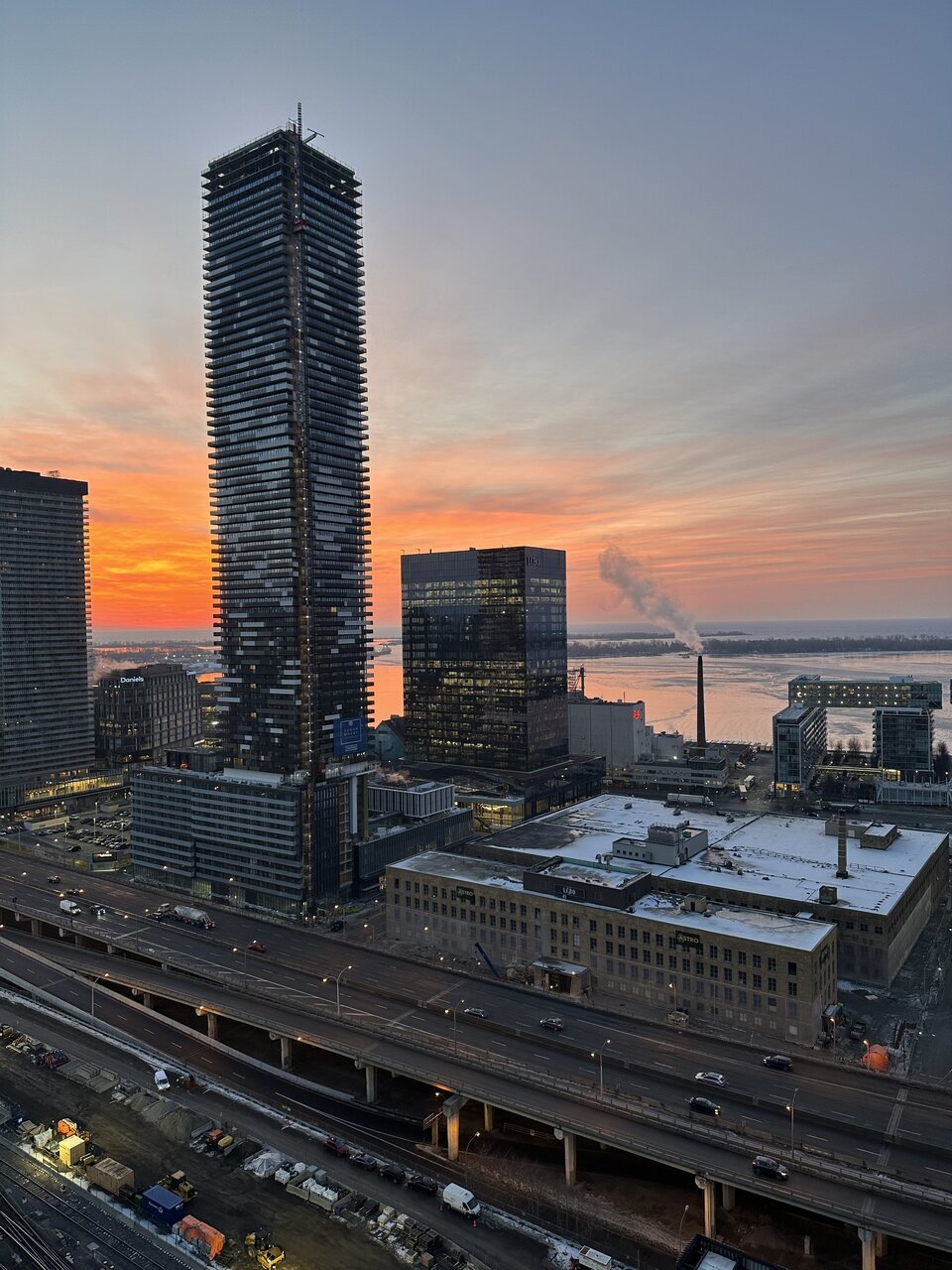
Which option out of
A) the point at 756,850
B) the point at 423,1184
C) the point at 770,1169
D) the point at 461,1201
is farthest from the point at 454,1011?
the point at 756,850

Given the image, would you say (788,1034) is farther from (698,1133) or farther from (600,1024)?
(698,1133)

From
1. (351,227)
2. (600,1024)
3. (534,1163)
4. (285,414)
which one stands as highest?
(351,227)

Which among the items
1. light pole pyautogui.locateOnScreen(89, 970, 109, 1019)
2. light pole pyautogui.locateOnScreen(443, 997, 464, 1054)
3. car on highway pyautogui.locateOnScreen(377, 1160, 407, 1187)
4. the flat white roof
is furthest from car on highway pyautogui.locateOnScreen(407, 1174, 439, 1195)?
the flat white roof

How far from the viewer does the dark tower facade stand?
141 metres

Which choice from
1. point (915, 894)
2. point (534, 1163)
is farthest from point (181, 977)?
point (915, 894)

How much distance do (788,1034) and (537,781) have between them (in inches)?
4295

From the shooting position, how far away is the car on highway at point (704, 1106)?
7031 cm

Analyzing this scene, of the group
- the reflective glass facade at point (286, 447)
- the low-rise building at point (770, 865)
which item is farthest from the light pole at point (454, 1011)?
the reflective glass facade at point (286, 447)

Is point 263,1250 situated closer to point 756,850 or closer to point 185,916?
point 185,916

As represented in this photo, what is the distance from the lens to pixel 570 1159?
71.2 metres

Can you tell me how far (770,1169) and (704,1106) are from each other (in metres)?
9.49

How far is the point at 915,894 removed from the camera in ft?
372

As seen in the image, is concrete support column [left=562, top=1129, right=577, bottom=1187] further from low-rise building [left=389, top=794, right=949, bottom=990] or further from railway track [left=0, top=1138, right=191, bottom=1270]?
low-rise building [left=389, top=794, right=949, bottom=990]

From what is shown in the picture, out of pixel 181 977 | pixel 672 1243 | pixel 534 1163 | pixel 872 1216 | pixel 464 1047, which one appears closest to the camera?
pixel 872 1216
